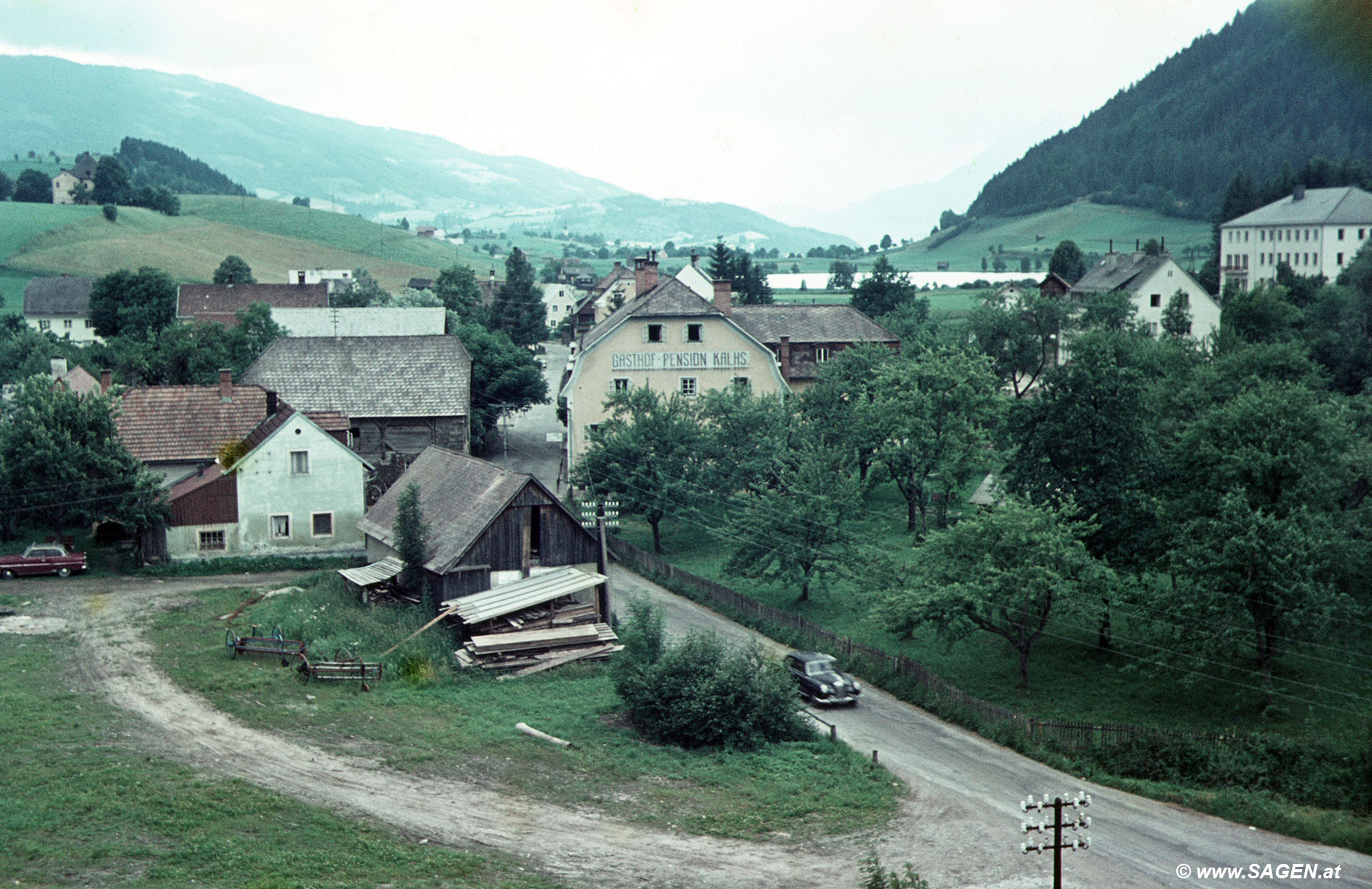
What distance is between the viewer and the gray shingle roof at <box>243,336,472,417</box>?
2210 inches

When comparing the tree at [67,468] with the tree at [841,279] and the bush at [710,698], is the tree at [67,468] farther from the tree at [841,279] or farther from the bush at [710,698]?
the tree at [841,279]

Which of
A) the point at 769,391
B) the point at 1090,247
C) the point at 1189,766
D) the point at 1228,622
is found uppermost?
the point at 1090,247

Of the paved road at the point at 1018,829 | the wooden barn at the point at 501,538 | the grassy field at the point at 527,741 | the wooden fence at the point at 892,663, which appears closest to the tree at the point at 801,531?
the wooden fence at the point at 892,663

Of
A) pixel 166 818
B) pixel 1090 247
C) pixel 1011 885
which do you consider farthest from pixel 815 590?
pixel 1090 247

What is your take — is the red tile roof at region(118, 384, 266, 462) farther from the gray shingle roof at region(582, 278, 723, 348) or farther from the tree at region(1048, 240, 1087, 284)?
the tree at region(1048, 240, 1087, 284)

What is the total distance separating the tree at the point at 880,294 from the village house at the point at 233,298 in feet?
148

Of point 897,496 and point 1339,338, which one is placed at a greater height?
point 1339,338

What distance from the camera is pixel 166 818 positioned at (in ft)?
67.8

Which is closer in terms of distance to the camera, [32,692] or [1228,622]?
[32,692]

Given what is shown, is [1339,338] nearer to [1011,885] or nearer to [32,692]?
[1011,885]

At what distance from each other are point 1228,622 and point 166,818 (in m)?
24.6

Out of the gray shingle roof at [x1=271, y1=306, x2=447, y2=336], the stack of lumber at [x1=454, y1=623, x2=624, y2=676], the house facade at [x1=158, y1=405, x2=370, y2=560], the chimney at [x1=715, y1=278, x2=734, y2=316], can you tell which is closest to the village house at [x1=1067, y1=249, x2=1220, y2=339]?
the chimney at [x1=715, y1=278, x2=734, y2=316]

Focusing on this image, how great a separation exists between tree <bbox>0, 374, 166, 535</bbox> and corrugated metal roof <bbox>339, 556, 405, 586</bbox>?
903cm

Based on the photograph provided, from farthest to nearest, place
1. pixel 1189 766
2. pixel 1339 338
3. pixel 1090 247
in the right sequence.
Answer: pixel 1090 247 → pixel 1339 338 → pixel 1189 766
